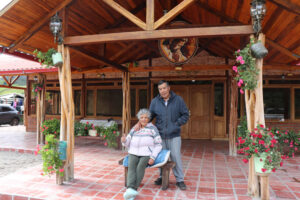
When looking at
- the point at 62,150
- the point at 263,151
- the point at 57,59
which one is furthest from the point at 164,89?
the point at 62,150

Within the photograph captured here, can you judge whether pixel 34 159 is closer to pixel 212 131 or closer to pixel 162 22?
pixel 162 22

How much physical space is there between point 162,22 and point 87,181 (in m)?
2.85

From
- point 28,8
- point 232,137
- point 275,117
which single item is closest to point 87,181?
point 28,8

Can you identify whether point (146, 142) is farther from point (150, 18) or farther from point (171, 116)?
point (150, 18)

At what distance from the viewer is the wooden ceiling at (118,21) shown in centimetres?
392

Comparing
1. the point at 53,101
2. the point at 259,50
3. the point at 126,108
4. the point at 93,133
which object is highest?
the point at 259,50

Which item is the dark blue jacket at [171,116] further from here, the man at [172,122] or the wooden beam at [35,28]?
the wooden beam at [35,28]

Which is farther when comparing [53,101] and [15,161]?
[53,101]

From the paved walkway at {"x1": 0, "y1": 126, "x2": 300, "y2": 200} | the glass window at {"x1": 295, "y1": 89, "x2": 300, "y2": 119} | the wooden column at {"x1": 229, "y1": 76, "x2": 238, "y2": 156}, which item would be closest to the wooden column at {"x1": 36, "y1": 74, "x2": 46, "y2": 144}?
the paved walkway at {"x1": 0, "y1": 126, "x2": 300, "y2": 200}

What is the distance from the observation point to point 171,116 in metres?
3.45

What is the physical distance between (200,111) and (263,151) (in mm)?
5571

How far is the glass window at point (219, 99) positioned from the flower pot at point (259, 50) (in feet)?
17.7

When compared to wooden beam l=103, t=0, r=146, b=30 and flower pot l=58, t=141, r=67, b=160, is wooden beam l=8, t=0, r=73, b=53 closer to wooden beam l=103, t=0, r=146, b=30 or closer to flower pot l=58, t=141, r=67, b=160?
wooden beam l=103, t=0, r=146, b=30

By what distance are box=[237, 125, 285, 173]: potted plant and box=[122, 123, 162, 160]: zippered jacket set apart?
3.85 feet
